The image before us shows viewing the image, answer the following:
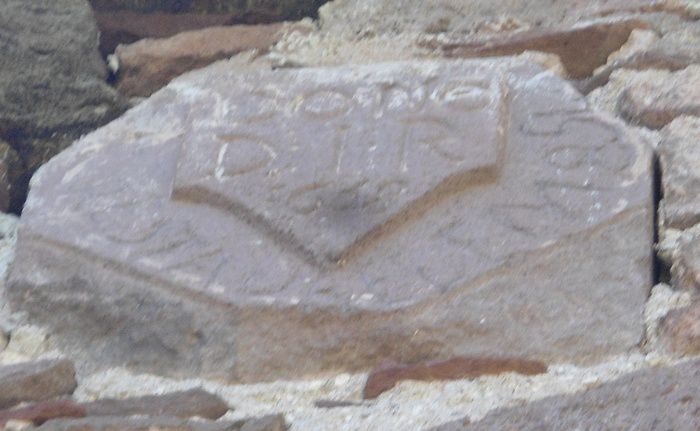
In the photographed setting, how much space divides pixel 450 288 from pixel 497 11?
0.93 metres

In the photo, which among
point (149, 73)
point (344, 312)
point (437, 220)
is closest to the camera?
point (344, 312)

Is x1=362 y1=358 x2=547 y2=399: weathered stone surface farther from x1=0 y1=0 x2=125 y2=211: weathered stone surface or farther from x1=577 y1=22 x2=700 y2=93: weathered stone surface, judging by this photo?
x1=0 y1=0 x2=125 y2=211: weathered stone surface

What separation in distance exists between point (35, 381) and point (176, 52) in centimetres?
100

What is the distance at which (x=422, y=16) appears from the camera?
219 cm

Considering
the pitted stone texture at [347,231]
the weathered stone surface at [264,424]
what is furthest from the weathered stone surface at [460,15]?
the weathered stone surface at [264,424]

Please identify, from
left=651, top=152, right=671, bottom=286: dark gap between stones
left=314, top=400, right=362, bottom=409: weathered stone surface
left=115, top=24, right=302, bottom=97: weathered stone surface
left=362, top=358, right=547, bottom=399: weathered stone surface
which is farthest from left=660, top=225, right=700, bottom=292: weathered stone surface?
left=115, top=24, right=302, bottom=97: weathered stone surface

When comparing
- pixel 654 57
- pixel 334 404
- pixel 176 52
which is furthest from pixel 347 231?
pixel 176 52

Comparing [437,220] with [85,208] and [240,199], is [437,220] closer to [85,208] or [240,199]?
[240,199]

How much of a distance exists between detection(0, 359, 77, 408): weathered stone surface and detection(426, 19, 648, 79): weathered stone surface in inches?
39.1

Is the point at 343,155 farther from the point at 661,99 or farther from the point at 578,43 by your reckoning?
the point at 578,43

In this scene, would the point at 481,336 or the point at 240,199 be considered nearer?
the point at 481,336

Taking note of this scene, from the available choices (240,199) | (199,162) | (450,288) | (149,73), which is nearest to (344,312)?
(450,288)

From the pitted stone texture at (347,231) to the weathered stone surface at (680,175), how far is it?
5 centimetres

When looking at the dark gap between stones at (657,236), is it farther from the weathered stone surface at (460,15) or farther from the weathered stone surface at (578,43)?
the weathered stone surface at (460,15)
